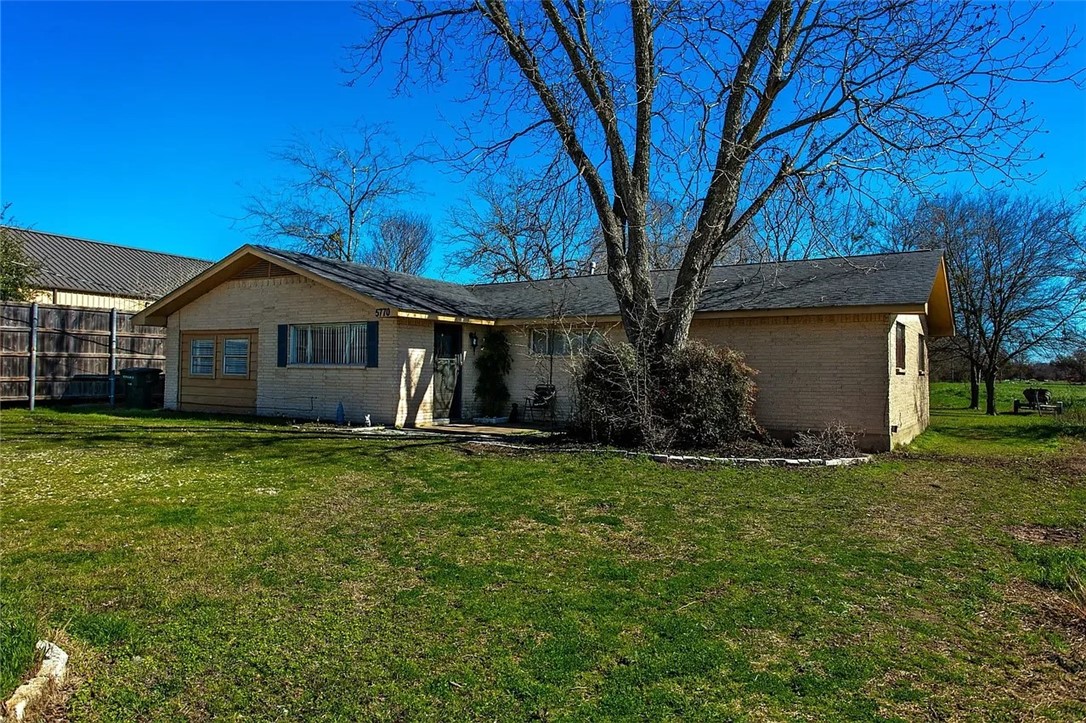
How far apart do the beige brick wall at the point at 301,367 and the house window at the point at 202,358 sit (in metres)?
0.42

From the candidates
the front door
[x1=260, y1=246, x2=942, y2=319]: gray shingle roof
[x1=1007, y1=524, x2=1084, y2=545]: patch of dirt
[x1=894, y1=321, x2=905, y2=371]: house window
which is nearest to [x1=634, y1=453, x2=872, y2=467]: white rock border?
[x1=260, y1=246, x2=942, y2=319]: gray shingle roof

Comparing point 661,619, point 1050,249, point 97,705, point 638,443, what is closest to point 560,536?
point 661,619

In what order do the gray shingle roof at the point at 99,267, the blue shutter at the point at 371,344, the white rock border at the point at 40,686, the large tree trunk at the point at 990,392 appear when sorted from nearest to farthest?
the white rock border at the point at 40,686 → the blue shutter at the point at 371,344 → the large tree trunk at the point at 990,392 → the gray shingle roof at the point at 99,267

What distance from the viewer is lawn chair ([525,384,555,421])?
15.1m

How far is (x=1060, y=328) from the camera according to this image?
2275 cm

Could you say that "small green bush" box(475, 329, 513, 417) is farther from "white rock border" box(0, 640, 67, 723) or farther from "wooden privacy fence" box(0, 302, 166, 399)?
"white rock border" box(0, 640, 67, 723)

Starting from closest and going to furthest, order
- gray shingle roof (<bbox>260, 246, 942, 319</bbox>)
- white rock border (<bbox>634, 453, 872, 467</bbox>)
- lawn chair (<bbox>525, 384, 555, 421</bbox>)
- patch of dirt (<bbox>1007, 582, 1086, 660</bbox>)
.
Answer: patch of dirt (<bbox>1007, 582, 1086, 660</bbox>), white rock border (<bbox>634, 453, 872, 467</bbox>), gray shingle roof (<bbox>260, 246, 942, 319</bbox>), lawn chair (<bbox>525, 384, 555, 421</bbox>)

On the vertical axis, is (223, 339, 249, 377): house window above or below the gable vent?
below

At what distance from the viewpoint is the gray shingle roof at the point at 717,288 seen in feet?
40.2

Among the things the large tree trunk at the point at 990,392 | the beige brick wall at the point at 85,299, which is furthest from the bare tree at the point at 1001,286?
the beige brick wall at the point at 85,299

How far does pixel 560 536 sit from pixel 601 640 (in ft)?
7.01

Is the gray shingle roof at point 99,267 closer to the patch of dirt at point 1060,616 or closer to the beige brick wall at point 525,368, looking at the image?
the beige brick wall at point 525,368

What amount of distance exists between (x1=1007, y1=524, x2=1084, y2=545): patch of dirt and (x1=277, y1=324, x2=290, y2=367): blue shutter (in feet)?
45.2

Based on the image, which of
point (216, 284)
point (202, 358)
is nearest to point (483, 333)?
point (216, 284)
